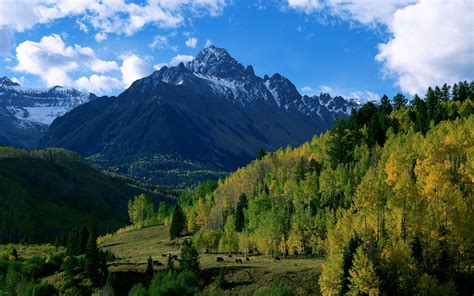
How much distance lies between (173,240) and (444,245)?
100305mm

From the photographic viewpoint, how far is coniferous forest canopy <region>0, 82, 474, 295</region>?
3300 inches

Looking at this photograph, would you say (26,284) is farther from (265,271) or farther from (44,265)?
(265,271)

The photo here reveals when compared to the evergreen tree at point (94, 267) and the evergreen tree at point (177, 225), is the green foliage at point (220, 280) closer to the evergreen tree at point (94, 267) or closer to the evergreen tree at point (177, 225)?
the evergreen tree at point (94, 267)

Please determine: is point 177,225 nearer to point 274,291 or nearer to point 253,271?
point 253,271

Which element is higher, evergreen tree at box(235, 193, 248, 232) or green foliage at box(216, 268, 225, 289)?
evergreen tree at box(235, 193, 248, 232)

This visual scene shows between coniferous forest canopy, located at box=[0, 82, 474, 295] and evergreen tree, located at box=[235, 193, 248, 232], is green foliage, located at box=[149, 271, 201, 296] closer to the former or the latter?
coniferous forest canopy, located at box=[0, 82, 474, 295]

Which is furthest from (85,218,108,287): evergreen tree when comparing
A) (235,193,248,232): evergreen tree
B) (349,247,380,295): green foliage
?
(349,247,380,295): green foliage

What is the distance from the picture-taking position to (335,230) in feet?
318

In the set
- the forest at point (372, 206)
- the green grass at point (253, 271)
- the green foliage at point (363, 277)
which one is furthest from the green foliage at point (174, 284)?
the green foliage at point (363, 277)

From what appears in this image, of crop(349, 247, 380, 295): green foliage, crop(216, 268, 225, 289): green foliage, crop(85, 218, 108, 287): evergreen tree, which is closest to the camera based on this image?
crop(349, 247, 380, 295): green foliage

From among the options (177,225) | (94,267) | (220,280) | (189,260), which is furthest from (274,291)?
(177,225)

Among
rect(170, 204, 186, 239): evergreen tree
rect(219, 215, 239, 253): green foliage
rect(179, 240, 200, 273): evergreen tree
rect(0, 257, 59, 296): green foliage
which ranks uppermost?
rect(170, 204, 186, 239): evergreen tree

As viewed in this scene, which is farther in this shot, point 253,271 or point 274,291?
point 253,271

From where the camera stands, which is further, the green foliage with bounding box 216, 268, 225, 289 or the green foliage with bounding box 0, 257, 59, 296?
the green foliage with bounding box 0, 257, 59, 296
